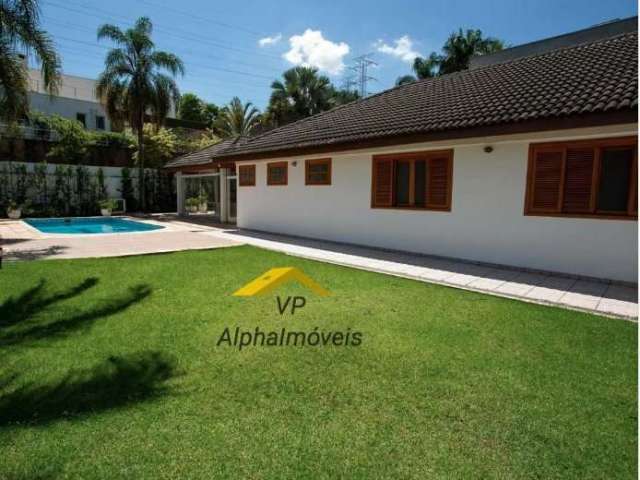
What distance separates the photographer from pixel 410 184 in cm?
1181

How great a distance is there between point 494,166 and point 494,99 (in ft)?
7.32

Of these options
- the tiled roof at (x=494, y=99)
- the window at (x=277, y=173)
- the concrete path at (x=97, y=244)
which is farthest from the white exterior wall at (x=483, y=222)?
the concrete path at (x=97, y=244)

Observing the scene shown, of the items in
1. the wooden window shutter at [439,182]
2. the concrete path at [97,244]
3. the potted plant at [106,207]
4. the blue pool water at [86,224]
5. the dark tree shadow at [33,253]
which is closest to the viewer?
the dark tree shadow at [33,253]

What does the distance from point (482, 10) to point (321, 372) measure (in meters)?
16.8

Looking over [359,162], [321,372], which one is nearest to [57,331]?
[321,372]

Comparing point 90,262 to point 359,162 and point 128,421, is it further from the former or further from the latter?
point 359,162

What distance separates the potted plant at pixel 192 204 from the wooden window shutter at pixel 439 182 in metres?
21.7

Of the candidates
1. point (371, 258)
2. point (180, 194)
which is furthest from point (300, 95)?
point (371, 258)

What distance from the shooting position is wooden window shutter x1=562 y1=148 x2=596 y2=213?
8.55m

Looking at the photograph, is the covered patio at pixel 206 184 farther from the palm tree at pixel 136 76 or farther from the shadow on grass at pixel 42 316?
the shadow on grass at pixel 42 316

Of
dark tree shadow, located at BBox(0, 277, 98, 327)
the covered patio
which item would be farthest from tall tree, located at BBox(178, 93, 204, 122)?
dark tree shadow, located at BBox(0, 277, 98, 327)

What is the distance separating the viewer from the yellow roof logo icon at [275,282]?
293 inches

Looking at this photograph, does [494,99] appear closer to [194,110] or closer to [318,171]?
[318,171]

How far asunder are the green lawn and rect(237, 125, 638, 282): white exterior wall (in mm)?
3094
